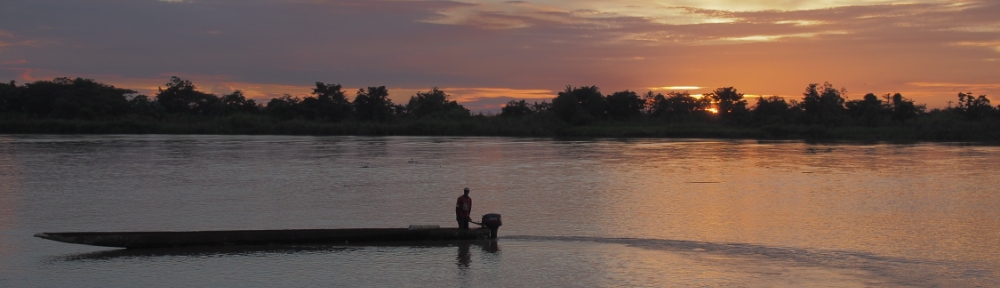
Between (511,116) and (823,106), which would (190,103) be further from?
(823,106)

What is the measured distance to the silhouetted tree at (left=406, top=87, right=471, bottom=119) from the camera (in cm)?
8181

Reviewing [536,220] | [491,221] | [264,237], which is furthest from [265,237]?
[536,220]

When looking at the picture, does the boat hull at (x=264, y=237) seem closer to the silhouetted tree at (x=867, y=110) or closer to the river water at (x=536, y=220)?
the river water at (x=536, y=220)

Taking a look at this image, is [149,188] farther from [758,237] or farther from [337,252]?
[758,237]

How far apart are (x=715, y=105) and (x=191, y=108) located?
51417 millimetres

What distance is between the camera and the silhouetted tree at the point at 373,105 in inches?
3068

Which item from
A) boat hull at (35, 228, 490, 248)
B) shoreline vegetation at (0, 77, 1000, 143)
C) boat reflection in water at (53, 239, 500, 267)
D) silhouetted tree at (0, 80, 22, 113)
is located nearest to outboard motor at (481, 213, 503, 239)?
boat hull at (35, 228, 490, 248)

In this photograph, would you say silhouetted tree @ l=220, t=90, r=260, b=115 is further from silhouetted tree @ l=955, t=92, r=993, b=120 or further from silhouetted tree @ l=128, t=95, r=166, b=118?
silhouetted tree @ l=955, t=92, r=993, b=120

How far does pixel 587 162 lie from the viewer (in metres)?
35.0

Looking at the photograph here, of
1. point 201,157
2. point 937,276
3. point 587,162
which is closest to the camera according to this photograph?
point 937,276

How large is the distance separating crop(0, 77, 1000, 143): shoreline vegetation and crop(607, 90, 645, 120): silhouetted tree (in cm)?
9

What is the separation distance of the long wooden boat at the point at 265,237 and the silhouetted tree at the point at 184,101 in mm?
72520

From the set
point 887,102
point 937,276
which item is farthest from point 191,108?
point 937,276

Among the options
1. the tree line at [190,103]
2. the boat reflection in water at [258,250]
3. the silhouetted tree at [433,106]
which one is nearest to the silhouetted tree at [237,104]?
the tree line at [190,103]
